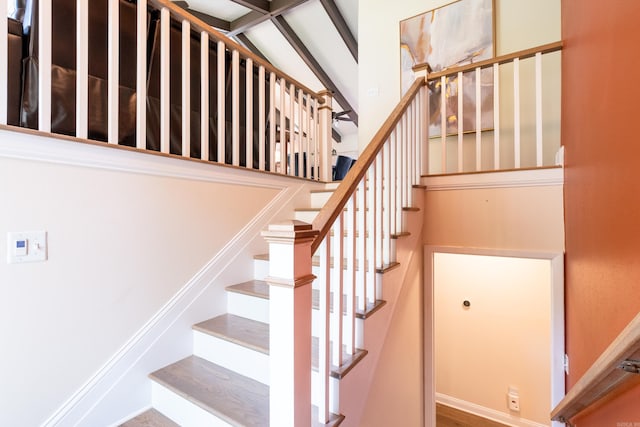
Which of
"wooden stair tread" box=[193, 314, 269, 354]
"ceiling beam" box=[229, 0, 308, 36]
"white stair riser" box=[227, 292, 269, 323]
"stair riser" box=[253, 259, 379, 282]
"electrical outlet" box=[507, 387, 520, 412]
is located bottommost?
"electrical outlet" box=[507, 387, 520, 412]

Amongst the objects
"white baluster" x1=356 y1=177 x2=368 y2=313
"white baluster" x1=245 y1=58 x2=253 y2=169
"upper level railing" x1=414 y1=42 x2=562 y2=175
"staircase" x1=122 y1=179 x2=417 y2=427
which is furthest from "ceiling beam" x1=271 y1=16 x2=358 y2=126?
"staircase" x1=122 y1=179 x2=417 y2=427

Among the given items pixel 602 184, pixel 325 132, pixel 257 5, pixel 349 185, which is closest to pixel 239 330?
pixel 349 185

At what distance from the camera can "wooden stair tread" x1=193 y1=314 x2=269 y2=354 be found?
1452 mm

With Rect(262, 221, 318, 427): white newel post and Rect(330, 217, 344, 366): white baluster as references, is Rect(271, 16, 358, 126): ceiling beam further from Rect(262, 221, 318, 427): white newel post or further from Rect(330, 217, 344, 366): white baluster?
Rect(262, 221, 318, 427): white newel post

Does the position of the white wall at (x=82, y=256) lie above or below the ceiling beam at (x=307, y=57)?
below

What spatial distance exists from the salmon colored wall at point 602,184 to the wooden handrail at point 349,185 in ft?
2.62

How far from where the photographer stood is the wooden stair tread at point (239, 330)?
1452 millimetres

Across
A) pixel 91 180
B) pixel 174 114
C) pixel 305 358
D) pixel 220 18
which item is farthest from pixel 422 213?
pixel 220 18

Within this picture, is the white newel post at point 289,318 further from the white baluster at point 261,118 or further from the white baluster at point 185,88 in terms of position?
the white baluster at point 261,118

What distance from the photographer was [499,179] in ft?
6.20

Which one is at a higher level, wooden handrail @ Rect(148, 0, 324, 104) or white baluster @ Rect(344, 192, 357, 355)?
wooden handrail @ Rect(148, 0, 324, 104)

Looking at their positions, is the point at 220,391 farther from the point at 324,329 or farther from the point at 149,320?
the point at 324,329

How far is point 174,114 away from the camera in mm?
1700

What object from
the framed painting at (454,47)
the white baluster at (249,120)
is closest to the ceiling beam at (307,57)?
the framed painting at (454,47)
